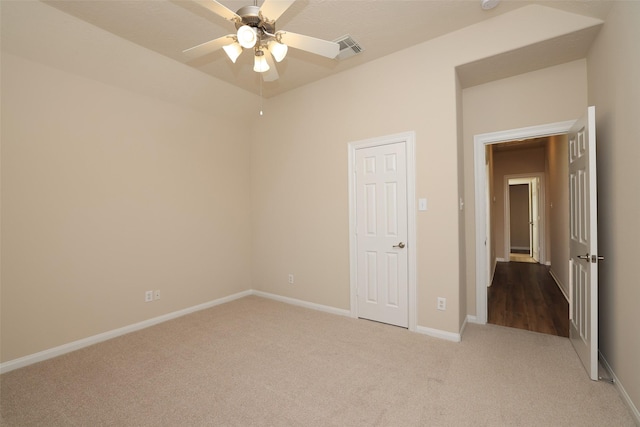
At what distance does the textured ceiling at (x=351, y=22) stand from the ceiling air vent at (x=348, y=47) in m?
0.05

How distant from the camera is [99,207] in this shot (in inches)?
123

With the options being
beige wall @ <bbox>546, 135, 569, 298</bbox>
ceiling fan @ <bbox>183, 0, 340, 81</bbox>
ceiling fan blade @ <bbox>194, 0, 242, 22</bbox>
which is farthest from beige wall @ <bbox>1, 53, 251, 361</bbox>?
beige wall @ <bbox>546, 135, 569, 298</bbox>

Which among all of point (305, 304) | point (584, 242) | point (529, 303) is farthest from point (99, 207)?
point (529, 303)

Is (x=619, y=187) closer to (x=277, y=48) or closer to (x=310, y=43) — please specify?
(x=310, y=43)

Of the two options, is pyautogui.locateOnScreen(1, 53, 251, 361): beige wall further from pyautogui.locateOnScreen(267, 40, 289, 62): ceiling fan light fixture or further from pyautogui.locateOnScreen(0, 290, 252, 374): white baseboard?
pyautogui.locateOnScreen(267, 40, 289, 62): ceiling fan light fixture

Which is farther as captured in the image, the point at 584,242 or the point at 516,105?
the point at 516,105

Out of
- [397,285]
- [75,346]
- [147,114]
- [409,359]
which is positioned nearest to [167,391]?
[75,346]

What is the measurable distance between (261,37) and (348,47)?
1402 mm

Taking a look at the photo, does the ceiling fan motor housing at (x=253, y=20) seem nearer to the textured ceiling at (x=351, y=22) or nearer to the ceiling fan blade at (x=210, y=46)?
the ceiling fan blade at (x=210, y=46)

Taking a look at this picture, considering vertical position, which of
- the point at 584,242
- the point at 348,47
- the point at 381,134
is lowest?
the point at 584,242

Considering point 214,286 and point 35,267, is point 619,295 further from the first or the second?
point 35,267

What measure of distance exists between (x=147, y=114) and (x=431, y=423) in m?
4.07

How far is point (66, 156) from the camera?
2.92 m

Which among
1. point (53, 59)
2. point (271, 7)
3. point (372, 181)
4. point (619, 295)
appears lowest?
point (619, 295)
